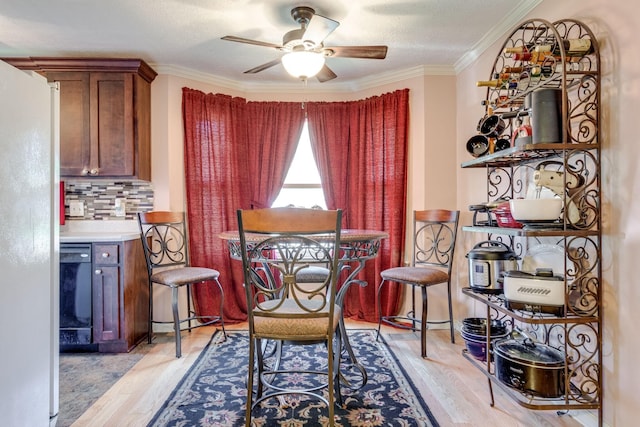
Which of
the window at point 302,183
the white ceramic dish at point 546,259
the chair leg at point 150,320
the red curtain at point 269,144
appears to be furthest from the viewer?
the window at point 302,183

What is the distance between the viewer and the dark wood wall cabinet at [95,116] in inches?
116

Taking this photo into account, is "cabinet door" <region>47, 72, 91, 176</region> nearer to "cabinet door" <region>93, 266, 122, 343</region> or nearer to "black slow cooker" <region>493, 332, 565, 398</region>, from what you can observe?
"cabinet door" <region>93, 266, 122, 343</region>

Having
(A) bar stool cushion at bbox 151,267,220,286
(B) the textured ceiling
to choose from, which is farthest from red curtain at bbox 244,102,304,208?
(A) bar stool cushion at bbox 151,267,220,286

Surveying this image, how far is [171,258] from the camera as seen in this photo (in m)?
3.21

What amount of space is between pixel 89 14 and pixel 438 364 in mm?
3280

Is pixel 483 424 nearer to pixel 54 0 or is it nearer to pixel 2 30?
pixel 54 0

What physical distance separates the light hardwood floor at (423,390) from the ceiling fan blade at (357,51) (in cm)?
205

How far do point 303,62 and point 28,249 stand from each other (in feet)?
5.53

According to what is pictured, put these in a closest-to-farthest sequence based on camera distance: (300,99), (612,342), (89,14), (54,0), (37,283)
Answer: (37,283), (612,342), (54,0), (89,14), (300,99)

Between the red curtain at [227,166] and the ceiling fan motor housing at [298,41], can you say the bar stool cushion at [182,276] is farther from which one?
the ceiling fan motor housing at [298,41]

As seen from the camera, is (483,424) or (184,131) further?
(184,131)

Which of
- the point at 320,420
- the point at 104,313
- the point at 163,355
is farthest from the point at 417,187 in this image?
the point at 104,313

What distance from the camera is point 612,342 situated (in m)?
1.61

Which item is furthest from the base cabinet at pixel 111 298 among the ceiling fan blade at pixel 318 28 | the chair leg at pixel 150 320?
the ceiling fan blade at pixel 318 28
